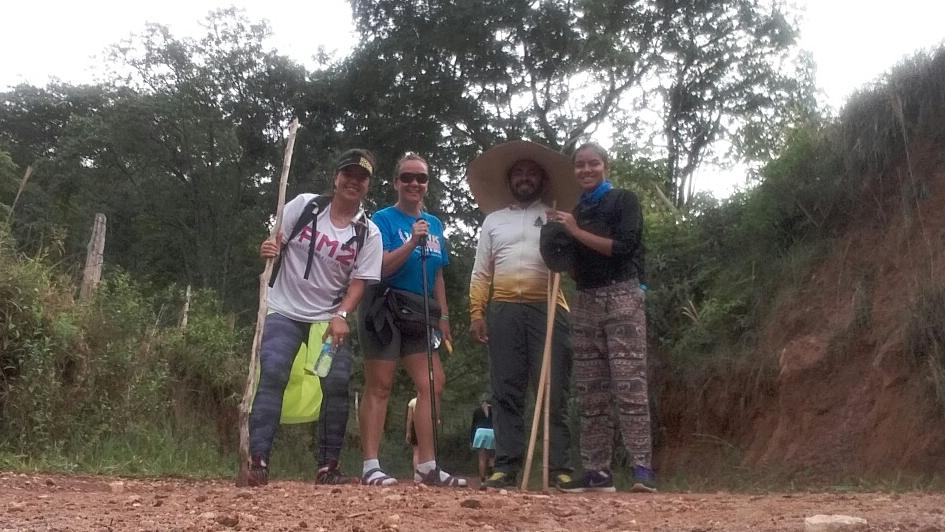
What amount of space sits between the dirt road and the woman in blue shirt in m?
0.74

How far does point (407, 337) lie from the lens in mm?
4773

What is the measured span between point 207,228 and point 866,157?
699 inches

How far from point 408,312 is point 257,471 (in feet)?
3.64

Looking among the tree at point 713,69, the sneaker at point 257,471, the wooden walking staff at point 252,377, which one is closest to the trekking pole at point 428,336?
the wooden walking staff at point 252,377

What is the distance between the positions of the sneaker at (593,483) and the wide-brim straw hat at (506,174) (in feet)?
4.65

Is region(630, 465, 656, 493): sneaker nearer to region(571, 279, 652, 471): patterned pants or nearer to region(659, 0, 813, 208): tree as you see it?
region(571, 279, 652, 471): patterned pants

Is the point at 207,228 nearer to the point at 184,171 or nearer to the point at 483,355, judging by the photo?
the point at 184,171

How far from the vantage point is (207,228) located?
22234mm

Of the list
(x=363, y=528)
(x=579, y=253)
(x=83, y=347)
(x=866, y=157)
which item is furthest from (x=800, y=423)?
(x=83, y=347)

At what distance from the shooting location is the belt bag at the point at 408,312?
4707 mm

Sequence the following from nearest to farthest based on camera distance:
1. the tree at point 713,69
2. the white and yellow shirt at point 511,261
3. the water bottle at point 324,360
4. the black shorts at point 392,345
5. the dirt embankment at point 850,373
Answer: the water bottle at point 324,360
the black shorts at point 392,345
the white and yellow shirt at point 511,261
the dirt embankment at point 850,373
the tree at point 713,69

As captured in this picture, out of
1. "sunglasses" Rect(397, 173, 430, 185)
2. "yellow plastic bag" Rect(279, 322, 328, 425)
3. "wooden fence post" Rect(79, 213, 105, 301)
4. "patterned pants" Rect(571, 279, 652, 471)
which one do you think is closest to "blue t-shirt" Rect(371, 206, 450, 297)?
"sunglasses" Rect(397, 173, 430, 185)

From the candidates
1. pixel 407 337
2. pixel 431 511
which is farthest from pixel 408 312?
pixel 431 511

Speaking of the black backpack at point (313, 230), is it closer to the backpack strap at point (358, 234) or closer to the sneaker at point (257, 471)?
the backpack strap at point (358, 234)
